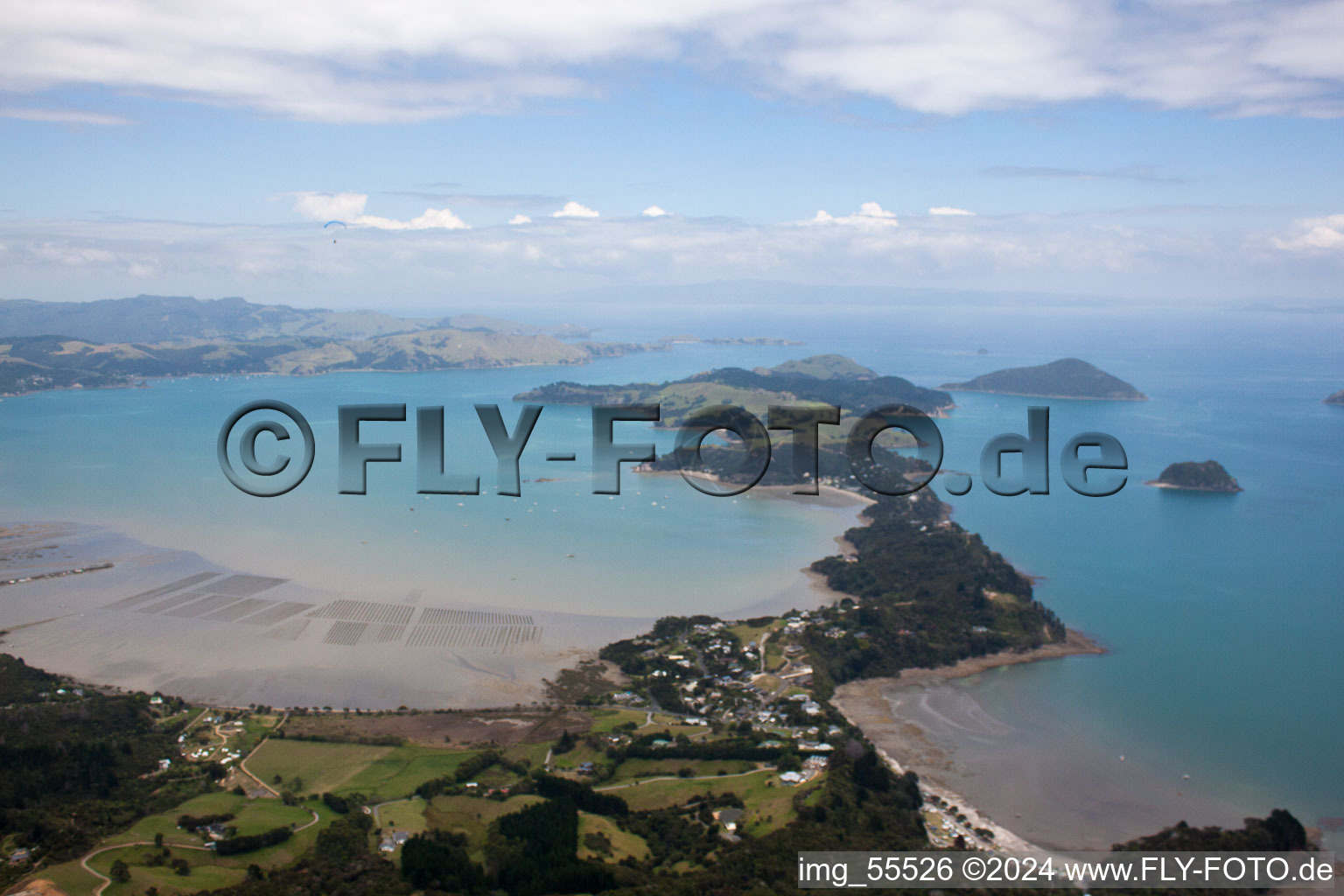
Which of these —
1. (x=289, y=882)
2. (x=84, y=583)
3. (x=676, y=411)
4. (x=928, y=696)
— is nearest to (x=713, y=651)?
(x=928, y=696)

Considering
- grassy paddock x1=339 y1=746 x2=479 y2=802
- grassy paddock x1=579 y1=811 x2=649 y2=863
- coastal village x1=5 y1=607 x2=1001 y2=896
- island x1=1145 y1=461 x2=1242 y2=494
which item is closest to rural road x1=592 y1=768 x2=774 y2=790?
coastal village x1=5 y1=607 x2=1001 y2=896

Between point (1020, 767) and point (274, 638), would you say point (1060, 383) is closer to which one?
point (1020, 767)

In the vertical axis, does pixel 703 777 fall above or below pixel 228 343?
below

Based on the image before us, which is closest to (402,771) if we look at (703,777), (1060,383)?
(703,777)

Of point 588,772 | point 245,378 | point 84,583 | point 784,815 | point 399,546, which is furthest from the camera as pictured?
point 245,378

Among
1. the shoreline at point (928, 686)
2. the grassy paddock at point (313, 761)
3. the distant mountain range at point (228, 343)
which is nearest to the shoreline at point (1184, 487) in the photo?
the shoreline at point (928, 686)

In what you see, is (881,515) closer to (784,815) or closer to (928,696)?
(928,696)
